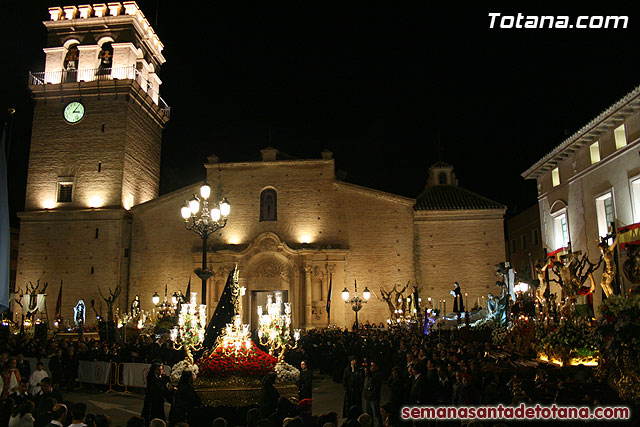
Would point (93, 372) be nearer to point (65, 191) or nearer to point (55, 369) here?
point (55, 369)

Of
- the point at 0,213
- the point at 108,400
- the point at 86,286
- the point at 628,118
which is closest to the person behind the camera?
the point at 0,213

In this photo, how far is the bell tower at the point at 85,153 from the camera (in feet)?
108

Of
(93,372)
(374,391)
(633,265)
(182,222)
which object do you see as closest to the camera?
(374,391)

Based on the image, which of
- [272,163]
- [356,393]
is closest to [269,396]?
[356,393]

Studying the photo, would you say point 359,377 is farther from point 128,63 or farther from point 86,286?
point 128,63

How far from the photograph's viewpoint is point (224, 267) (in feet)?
107

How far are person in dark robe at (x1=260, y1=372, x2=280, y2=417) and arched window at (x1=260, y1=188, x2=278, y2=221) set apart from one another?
2393cm

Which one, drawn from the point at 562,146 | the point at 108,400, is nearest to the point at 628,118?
the point at 562,146

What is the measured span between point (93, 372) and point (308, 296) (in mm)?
15671

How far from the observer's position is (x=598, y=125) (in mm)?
20719

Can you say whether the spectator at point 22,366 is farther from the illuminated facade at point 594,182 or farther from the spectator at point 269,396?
the illuminated facade at point 594,182

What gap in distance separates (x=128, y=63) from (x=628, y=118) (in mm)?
28012

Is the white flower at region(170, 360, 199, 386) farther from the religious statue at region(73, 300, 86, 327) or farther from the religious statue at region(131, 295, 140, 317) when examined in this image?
the religious statue at region(73, 300, 86, 327)

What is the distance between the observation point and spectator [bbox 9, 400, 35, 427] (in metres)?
7.45
